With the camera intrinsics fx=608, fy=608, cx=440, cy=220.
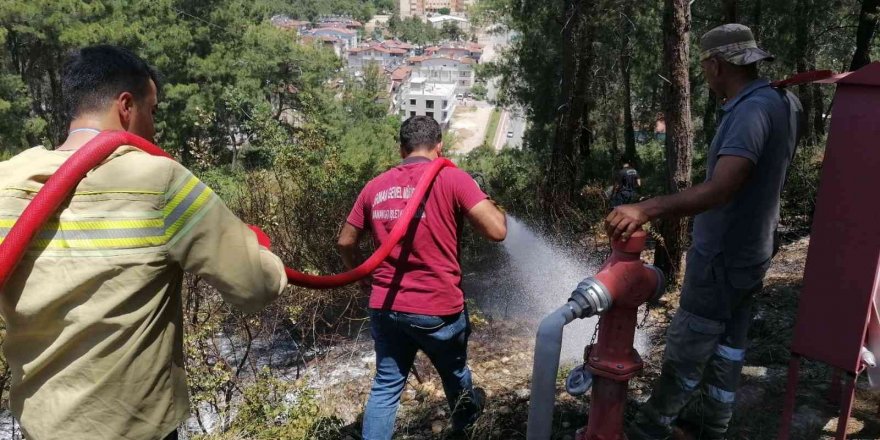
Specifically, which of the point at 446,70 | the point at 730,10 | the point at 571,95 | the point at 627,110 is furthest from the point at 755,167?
the point at 446,70

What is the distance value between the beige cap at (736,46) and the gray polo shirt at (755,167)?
0.10m

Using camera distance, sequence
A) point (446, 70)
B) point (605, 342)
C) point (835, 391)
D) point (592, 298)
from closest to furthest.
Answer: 1. point (592, 298)
2. point (605, 342)
3. point (835, 391)
4. point (446, 70)

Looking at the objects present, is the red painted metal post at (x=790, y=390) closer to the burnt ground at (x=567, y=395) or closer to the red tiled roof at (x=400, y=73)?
the burnt ground at (x=567, y=395)

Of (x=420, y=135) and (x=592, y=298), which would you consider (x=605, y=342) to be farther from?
(x=420, y=135)

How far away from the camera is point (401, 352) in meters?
2.91

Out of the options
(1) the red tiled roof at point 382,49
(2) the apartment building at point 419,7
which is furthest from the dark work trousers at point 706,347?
(2) the apartment building at point 419,7

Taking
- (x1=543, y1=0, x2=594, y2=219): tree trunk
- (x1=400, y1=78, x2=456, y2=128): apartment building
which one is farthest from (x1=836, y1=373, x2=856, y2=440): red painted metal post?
(x1=400, y1=78, x2=456, y2=128): apartment building

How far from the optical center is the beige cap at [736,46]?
244 cm

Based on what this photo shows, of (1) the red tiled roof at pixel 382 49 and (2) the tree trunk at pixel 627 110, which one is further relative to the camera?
(1) the red tiled roof at pixel 382 49

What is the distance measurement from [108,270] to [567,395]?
9.22ft

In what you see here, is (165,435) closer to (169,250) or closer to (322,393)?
(169,250)

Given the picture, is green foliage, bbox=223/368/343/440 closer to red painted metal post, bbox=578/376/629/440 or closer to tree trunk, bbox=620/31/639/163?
red painted metal post, bbox=578/376/629/440

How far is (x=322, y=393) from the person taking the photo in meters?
4.04

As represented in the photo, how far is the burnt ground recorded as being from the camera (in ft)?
10.5
